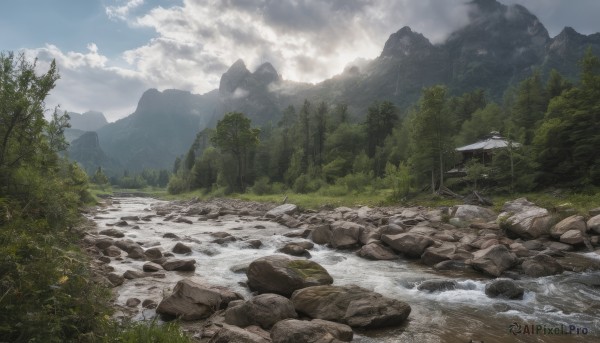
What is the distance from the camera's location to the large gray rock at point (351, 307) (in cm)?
912

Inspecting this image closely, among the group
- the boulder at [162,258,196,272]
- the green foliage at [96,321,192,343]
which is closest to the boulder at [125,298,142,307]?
the boulder at [162,258,196,272]

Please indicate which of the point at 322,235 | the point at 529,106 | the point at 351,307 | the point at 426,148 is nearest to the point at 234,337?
the point at 351,307

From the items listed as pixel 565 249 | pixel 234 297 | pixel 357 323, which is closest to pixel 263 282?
pixel 234 297

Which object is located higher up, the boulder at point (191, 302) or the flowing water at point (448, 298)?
the boulder at point (191, 302)

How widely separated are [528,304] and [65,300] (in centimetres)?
1204

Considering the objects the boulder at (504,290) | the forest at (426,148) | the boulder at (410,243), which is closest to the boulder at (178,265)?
the boulder at (410,243)

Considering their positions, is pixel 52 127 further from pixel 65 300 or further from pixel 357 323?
pixel 357 323

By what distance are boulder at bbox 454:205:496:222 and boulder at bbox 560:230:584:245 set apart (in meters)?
5.99

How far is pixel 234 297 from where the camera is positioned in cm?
1076

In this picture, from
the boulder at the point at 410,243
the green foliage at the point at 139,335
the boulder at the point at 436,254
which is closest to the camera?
the green foliage at the point at 139,335

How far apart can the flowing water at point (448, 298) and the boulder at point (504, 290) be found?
0.23 metres

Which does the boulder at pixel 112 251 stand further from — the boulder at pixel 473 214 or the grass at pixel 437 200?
the grass at pixel 437 200

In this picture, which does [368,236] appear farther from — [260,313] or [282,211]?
[282,211]

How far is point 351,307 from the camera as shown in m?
9.41
